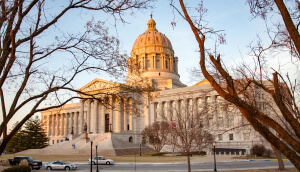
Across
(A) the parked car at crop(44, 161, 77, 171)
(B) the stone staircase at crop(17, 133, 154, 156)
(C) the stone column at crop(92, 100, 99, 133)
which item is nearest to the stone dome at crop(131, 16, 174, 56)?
(C) the stone column at crop(92, 100, 99, 133)

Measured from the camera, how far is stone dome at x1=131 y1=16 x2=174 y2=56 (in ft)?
312

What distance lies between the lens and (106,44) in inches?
499

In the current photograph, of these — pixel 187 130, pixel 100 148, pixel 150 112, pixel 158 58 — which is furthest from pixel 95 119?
pixel 187 130

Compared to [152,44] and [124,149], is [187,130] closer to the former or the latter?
[124,149]

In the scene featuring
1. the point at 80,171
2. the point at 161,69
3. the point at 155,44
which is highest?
the point at 155,44

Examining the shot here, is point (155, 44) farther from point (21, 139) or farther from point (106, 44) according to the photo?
point (106, 44)

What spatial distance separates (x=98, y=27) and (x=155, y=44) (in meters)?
84.1

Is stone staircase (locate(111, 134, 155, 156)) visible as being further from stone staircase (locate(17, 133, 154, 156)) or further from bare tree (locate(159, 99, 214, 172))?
bare tree (locate(159, 99, 214, 172))

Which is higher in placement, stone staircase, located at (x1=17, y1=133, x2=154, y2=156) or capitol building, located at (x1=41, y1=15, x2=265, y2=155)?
capitol building, located at (x1=41, y1=15, x2=265, y2=155)

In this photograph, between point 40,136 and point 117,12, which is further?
point 40,136

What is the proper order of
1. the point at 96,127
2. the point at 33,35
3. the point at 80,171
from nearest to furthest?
1. the point at 33,35
2. the point at 80,171
3. the point at 96,127

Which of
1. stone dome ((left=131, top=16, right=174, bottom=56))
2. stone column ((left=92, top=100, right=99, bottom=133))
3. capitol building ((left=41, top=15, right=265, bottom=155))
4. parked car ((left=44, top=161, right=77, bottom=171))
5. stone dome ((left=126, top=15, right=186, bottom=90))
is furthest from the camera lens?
stone dome ((left=131, top=16, right=174, bottom=56))

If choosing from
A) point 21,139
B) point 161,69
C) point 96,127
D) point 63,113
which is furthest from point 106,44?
point 63,113

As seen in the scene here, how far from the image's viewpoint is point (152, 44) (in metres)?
95.2
